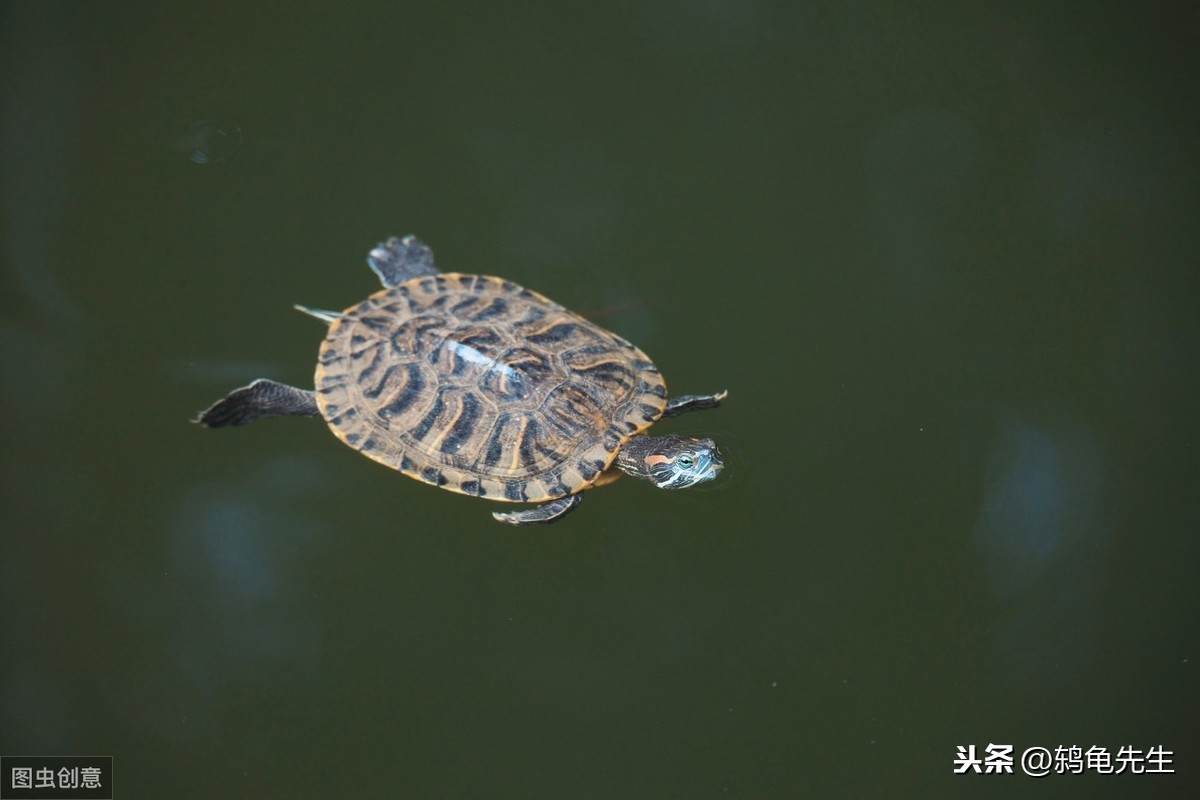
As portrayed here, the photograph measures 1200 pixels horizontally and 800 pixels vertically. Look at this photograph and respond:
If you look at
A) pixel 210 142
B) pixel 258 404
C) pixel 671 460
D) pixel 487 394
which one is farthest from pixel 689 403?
pixel 210 142

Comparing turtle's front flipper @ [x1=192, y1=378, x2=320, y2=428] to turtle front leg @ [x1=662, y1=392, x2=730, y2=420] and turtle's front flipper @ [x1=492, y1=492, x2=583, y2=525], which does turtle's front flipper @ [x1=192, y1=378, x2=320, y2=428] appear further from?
turtle front leg @ [x1=662, y1=392, x2=730, y2=420]

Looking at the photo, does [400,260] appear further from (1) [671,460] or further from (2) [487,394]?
(1) [671,460]

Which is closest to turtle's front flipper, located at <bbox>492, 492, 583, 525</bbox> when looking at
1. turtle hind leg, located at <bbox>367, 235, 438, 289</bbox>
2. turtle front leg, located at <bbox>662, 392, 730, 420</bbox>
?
turtle front leg, located at <bbox>662, 392, 730, 420</bbox>

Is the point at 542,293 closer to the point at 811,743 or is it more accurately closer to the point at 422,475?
the point at 422,475

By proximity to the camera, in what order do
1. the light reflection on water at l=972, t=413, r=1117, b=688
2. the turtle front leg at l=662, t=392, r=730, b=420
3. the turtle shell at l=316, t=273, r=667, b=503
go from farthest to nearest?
the turtle front leg at l=662, t=392, r=730, b=420
the light reflection on water at l=972, t=413, r=1117, b=688
the turtle shell at l=316, t=273, r=667, b=503

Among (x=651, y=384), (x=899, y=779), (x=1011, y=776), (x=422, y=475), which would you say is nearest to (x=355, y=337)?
(x=422, y=475)
